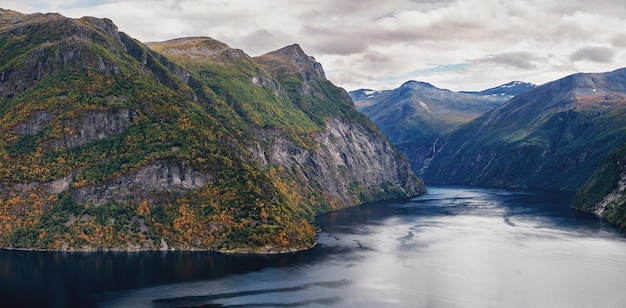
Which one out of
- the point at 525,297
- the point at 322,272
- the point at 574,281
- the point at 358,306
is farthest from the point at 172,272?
the point at 574,281

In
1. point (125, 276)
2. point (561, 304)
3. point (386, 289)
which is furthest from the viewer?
point (125, 276)

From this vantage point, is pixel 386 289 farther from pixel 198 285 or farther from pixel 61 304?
pixel 61 304

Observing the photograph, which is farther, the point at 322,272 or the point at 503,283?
the point at 322,272

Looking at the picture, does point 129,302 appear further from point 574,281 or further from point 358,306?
point 574,281

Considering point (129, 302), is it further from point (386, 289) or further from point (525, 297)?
point (525, 297)

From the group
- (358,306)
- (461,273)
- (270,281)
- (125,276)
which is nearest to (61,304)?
(125,276)

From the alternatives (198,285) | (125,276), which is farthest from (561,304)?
(125,276)

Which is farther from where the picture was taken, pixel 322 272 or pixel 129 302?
pixel 322 272

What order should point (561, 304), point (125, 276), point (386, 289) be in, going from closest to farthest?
1. point (561, 304)
2. point (386, 289)
3. point (125, 276)
